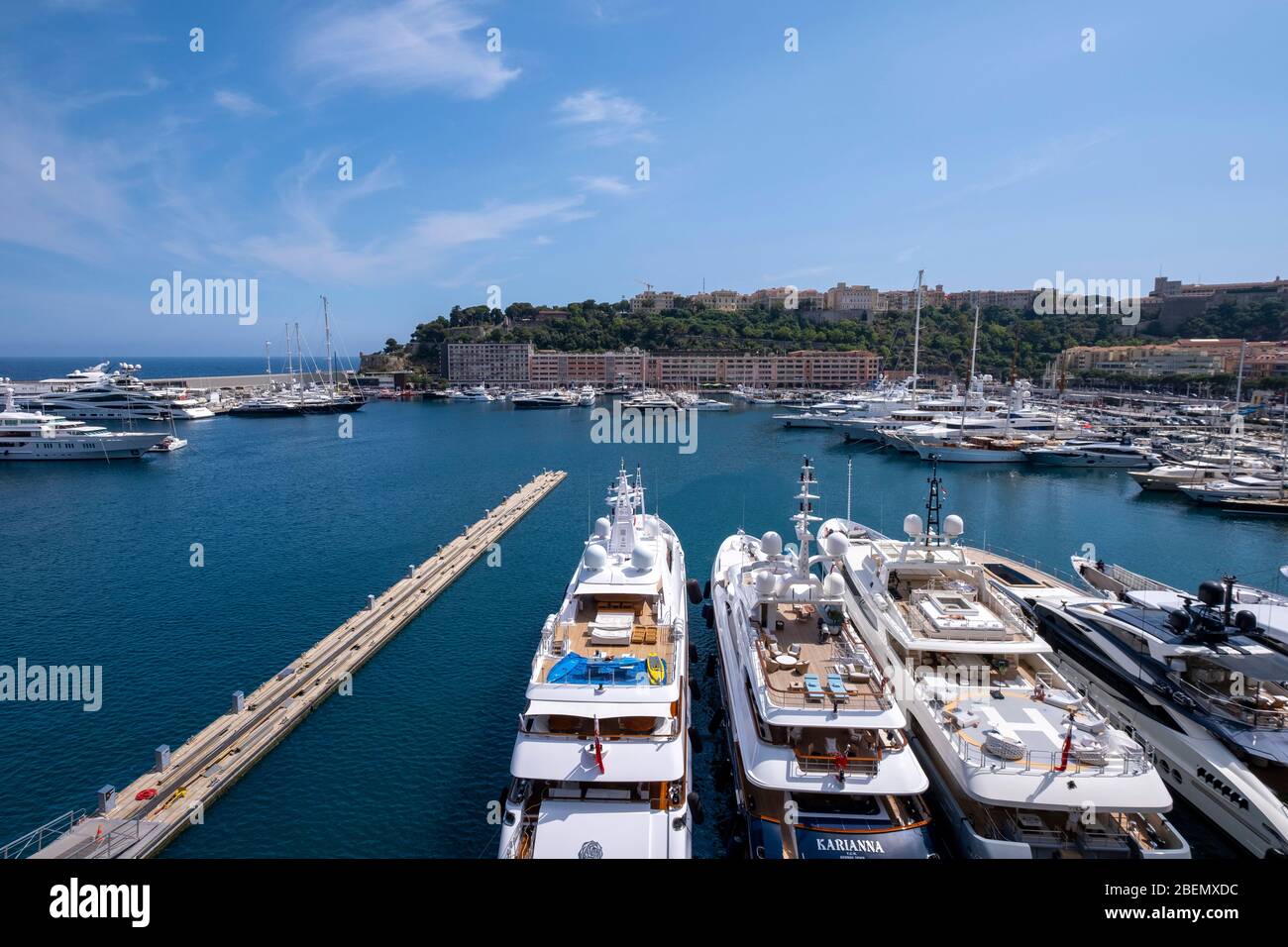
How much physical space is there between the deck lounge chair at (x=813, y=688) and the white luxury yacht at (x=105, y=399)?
101024mm

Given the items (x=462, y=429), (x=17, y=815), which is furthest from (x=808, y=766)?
(x=462, y=429)

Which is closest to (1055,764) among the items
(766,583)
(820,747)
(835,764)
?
(835,764)

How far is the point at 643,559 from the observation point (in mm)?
20562

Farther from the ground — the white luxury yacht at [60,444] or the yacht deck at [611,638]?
the white luxury yacht at [60,444]

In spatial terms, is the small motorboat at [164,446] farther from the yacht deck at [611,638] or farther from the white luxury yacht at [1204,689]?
the white luxury yacht at [1204,689]

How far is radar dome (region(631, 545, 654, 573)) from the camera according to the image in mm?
20531

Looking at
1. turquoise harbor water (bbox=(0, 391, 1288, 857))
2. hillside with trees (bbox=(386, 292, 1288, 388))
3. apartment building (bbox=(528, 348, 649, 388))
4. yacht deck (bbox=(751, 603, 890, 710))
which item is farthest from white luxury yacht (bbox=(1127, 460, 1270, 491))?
apartment building (bbox=(528, 348, 649, 388))

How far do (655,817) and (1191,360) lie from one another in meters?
136

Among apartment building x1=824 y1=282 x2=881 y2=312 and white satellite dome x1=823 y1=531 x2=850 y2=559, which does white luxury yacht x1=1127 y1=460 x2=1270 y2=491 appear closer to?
white satellite dome x1=823 y1=531 x2=850 y2=559

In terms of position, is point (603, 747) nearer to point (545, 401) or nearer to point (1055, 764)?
point (1055, 764)

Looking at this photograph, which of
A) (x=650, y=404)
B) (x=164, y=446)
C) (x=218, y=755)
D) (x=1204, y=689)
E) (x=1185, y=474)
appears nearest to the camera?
(x=1204, y=689)

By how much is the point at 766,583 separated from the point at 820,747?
5182mm

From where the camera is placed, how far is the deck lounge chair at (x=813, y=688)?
15.1 meters

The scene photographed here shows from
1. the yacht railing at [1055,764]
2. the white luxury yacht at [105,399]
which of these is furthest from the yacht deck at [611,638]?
the white luxury yacht at [105,399]
